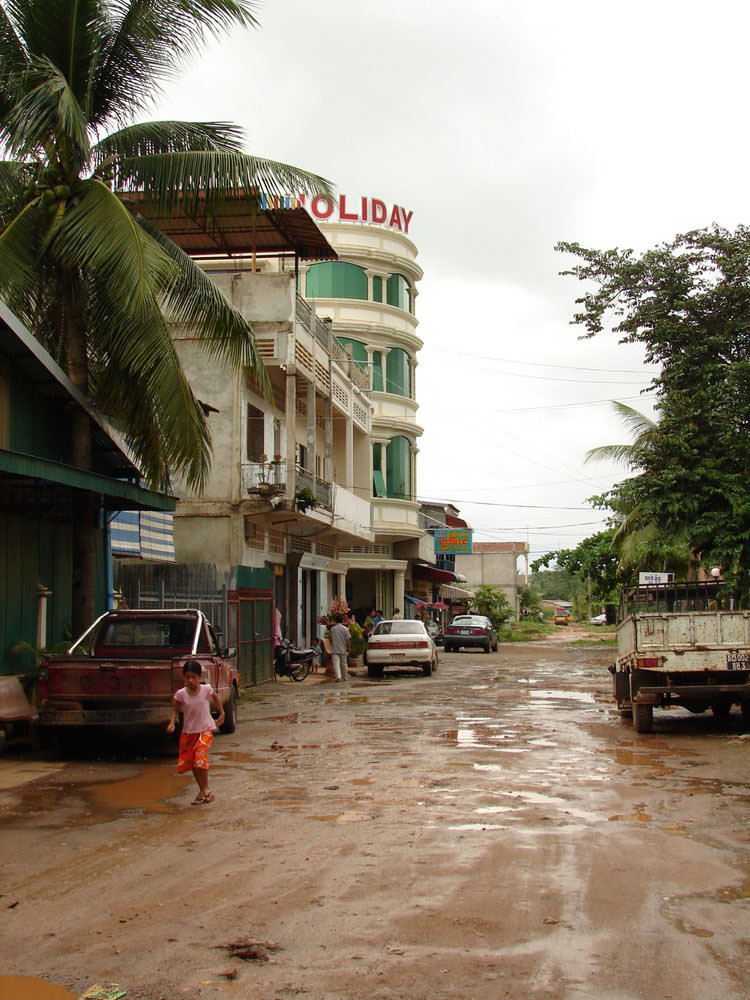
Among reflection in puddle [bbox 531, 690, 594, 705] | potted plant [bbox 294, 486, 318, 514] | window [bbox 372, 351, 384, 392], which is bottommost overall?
reflection in puddle [bbox 531, 690, 594, 705]

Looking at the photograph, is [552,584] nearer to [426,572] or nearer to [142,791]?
[426,572]

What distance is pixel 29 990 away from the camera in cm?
466

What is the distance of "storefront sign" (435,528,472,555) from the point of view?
51.8 m

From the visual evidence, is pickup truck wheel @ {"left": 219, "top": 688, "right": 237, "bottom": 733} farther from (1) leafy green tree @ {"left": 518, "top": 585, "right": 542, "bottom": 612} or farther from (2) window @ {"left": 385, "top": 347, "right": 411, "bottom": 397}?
(1) leafy green tree @ {"left": 518, "top": 585, "right": 542, "bottom": 612}

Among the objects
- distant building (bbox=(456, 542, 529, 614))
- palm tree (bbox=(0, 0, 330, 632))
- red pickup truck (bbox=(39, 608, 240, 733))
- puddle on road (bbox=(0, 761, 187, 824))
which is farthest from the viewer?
distant building (bbox=(456, 542, 529, 614))

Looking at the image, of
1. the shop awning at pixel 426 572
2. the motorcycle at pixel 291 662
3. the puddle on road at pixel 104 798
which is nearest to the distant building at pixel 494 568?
the shop awning at pixel 426 572

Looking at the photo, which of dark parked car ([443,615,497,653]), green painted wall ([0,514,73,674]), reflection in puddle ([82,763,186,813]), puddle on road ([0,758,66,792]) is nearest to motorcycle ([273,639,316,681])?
green painted wall ([0,514,73,674])

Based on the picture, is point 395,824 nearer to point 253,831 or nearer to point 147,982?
point 253,831

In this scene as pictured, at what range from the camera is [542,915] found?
18.7 feet

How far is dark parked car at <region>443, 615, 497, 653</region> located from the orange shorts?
34.8 metres

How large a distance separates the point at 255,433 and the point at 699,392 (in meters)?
11.2

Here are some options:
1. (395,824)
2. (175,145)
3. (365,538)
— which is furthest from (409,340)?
(395,824)

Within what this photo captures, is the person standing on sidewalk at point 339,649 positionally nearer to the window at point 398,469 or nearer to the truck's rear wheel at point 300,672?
the truck's rear wheel at point 300,672

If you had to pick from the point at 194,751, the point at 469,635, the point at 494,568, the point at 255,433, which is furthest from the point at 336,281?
the point at 494,568
